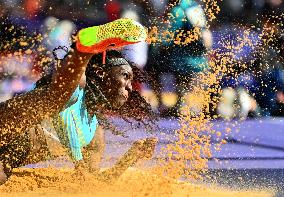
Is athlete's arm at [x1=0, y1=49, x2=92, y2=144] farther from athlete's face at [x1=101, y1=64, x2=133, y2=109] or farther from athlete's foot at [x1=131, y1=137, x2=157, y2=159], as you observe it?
athlete's foot at [x1=131, y1=137, x2=157, y2=159]

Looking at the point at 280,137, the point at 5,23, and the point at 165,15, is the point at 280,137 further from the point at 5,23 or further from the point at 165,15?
the point at 5,23

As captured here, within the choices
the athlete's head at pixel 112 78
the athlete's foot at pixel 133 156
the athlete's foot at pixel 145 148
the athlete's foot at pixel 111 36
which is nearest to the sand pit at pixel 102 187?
the athlete's foot at pixel 133 156

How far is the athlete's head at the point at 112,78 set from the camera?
4164 mm

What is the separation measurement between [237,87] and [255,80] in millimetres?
358

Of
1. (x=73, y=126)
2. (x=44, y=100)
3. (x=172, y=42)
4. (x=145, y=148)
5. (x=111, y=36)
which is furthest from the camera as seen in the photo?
(x=172, y=42)

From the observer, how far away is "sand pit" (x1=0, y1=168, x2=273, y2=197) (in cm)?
418

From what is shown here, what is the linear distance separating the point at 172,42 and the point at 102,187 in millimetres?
4410

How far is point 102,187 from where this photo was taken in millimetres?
4352

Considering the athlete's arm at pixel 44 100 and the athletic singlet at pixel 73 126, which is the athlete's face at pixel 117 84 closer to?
the athletic singlet at pixel 73 126

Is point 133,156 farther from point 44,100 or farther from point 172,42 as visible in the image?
point 172,42

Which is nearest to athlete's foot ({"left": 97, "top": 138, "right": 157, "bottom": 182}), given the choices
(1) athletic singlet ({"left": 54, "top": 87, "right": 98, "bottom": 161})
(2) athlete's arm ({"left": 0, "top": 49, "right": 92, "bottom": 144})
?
(1) athletic singlet ({"left": 54, "top": 87, "right": 98, "bottom": 161})

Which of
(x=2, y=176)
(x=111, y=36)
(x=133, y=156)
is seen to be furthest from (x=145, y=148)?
(x=111, y=36)

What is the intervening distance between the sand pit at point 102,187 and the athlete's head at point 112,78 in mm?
590

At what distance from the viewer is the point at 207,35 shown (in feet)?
26.9
